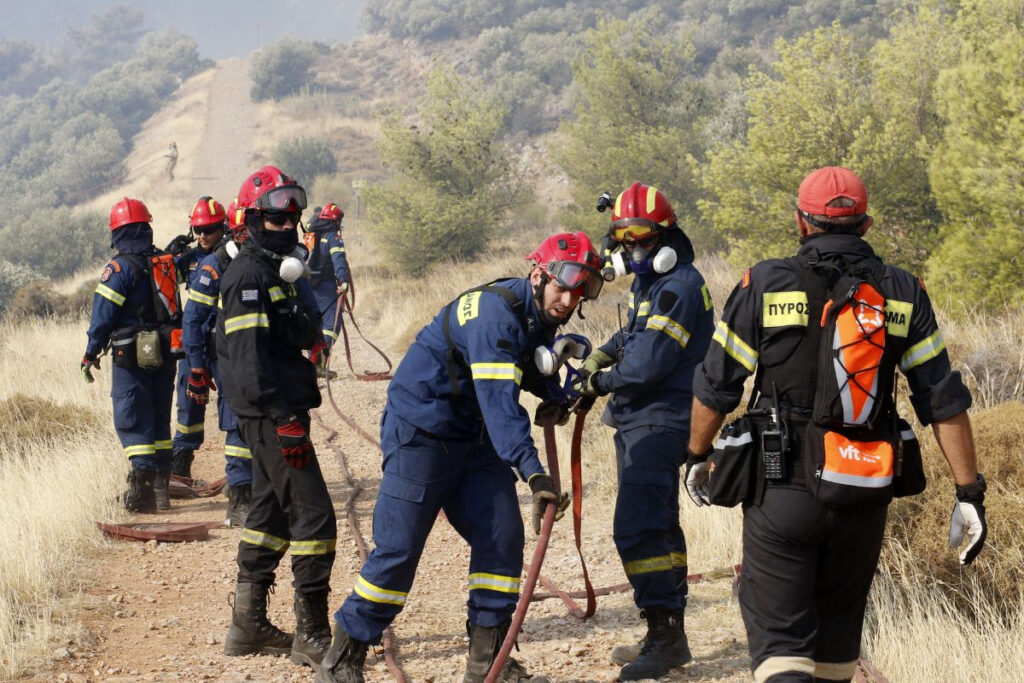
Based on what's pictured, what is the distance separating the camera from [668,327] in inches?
178

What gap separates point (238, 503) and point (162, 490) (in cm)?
108

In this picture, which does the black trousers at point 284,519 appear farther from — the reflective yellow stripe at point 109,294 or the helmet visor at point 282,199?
the reflective yellow stripe at point 109,294

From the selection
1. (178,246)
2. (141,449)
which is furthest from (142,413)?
(178,246)

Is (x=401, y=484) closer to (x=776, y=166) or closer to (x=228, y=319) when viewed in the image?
(x=228, y=319)

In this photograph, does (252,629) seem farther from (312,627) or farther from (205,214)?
(205,214)

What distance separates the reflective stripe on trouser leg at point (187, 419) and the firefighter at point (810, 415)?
5.49 meters

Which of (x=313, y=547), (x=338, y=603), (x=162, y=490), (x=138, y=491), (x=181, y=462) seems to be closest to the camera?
(x=313, y=547)

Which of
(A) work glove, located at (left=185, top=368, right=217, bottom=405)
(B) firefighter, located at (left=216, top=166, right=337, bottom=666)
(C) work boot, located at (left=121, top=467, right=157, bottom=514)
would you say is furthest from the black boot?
(C) work boot, located at (left=121, top=467, right=157, bottom=514)

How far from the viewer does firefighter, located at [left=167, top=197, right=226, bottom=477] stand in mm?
6367

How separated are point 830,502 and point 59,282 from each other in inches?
1053

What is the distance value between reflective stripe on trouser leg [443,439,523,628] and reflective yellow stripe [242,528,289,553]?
3.64 feet

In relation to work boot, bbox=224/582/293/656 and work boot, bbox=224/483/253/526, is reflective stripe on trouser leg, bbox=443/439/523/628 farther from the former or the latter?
work boot, bbox=224/483/253/526

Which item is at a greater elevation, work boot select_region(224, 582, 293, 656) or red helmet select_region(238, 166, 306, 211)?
red helmet select_region(238, 166, 306, 211)

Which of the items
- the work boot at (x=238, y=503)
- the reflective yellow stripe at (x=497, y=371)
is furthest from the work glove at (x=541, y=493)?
the work boot at (x=238, y=503)
